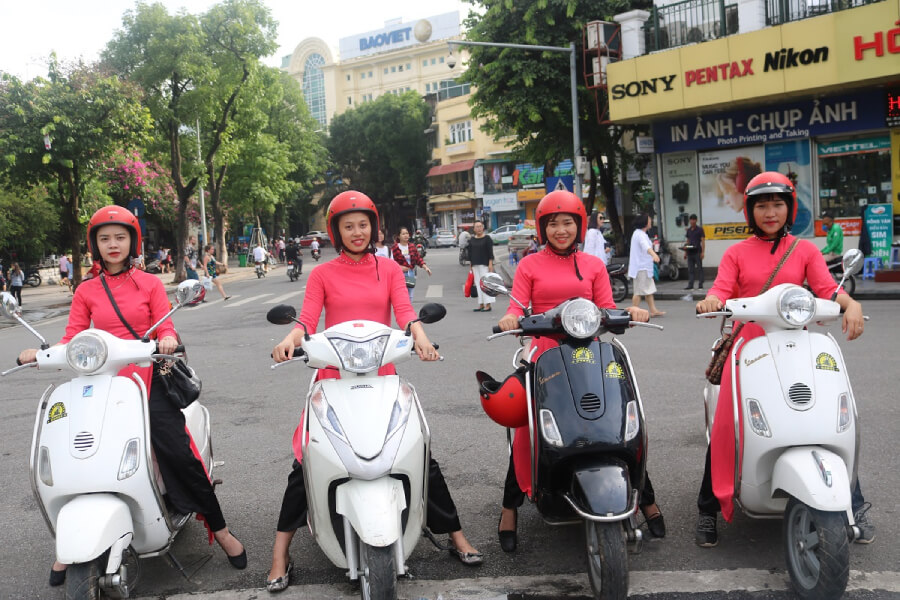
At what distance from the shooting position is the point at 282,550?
3760 millimetres

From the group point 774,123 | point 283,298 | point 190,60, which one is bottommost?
point 283,298

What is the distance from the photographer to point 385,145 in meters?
68.6

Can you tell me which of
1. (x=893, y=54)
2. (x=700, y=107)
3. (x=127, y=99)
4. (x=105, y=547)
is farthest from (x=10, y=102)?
(x=105, y=547)

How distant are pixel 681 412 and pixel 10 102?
790 inches

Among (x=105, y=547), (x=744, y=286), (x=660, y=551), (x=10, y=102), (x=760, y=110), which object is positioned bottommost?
(x=660, y=551)

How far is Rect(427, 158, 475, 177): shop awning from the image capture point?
6356 centimetres

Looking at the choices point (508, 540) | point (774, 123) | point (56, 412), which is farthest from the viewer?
point (774, 123)

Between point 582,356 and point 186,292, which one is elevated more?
point 186,292

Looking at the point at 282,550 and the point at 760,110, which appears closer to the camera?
the point at 282,550

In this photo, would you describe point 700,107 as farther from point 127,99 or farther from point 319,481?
point 319,481

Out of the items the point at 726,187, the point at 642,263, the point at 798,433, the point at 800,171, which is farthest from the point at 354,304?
the point at 726,187

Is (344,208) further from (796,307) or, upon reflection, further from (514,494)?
(796,307)

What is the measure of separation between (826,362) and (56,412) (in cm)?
316

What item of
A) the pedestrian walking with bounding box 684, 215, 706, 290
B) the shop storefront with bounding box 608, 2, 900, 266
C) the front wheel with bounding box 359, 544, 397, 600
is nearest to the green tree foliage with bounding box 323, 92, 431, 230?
the shop storefront with bounding box 608, 2, 900, 266
